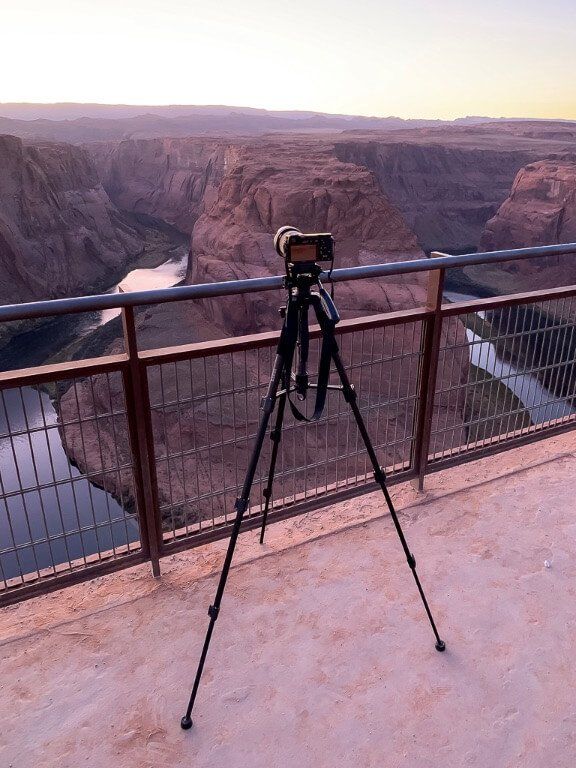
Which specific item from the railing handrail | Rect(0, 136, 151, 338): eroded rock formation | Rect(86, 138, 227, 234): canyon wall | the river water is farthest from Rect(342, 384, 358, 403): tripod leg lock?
Rect(86, 138, 227, 234): canyon wall

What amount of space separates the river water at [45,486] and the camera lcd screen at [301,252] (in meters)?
1.18

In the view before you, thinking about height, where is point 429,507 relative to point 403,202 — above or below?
above

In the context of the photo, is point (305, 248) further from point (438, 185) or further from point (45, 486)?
point (438, 185)

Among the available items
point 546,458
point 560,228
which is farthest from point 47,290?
point 546,458

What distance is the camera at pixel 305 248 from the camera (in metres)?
2.40

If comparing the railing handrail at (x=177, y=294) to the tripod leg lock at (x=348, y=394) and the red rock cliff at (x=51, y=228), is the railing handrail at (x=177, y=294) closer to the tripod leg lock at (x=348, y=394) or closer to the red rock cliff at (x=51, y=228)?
the tripod leg lock at (x=348, y=394)

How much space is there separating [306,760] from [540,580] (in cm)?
174

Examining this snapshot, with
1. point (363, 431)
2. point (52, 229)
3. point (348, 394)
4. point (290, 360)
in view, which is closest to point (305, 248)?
point (290, 360)

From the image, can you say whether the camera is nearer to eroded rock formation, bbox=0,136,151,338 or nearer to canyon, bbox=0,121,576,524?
canyon, bbox=0,121,576,524

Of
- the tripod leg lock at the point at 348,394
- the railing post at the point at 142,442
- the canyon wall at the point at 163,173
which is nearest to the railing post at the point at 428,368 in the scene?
the tripod leg lock at the point at 348,394

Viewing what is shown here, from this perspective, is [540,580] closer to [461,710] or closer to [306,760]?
[461,710]

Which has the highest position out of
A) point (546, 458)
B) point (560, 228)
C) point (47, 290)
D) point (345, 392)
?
point (345, 392)

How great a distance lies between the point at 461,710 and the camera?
2.59m

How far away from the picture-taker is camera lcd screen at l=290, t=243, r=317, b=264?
2404 mm
